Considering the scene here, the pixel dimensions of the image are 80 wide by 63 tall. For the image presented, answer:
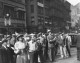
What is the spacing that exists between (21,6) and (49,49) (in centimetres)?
2429

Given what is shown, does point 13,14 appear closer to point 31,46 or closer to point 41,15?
point 41,15

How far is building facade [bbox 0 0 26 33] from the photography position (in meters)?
27.8

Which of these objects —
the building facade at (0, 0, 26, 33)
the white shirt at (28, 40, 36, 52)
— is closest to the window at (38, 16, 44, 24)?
the building facade at (0, 0, 26, 33)

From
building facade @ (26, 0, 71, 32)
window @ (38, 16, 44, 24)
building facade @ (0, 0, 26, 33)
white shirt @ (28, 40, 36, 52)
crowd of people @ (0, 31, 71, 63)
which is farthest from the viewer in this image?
window @ (38, 16, 44, 24)

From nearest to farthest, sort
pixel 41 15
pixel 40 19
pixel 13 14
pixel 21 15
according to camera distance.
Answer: pixel 13 14 < pixel 21 15 < pixel 40 19 < pixel 41 15

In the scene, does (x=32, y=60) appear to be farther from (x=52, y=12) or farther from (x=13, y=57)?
(x=52, y=12)

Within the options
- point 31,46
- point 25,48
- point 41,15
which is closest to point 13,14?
point 41,15

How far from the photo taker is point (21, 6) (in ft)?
114

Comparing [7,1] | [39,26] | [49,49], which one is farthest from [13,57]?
[39,26]

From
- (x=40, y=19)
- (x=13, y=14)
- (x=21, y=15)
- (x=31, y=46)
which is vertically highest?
(x=21, y=15)

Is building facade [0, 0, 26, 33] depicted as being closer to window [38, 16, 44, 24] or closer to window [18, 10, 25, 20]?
window [18, 10, 25, 20]

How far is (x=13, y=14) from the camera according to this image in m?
31.5

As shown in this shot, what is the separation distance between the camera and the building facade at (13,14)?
27.8m

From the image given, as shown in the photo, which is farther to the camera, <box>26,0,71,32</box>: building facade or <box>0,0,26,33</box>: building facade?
<box>26,0,71,32</box>: building facade
